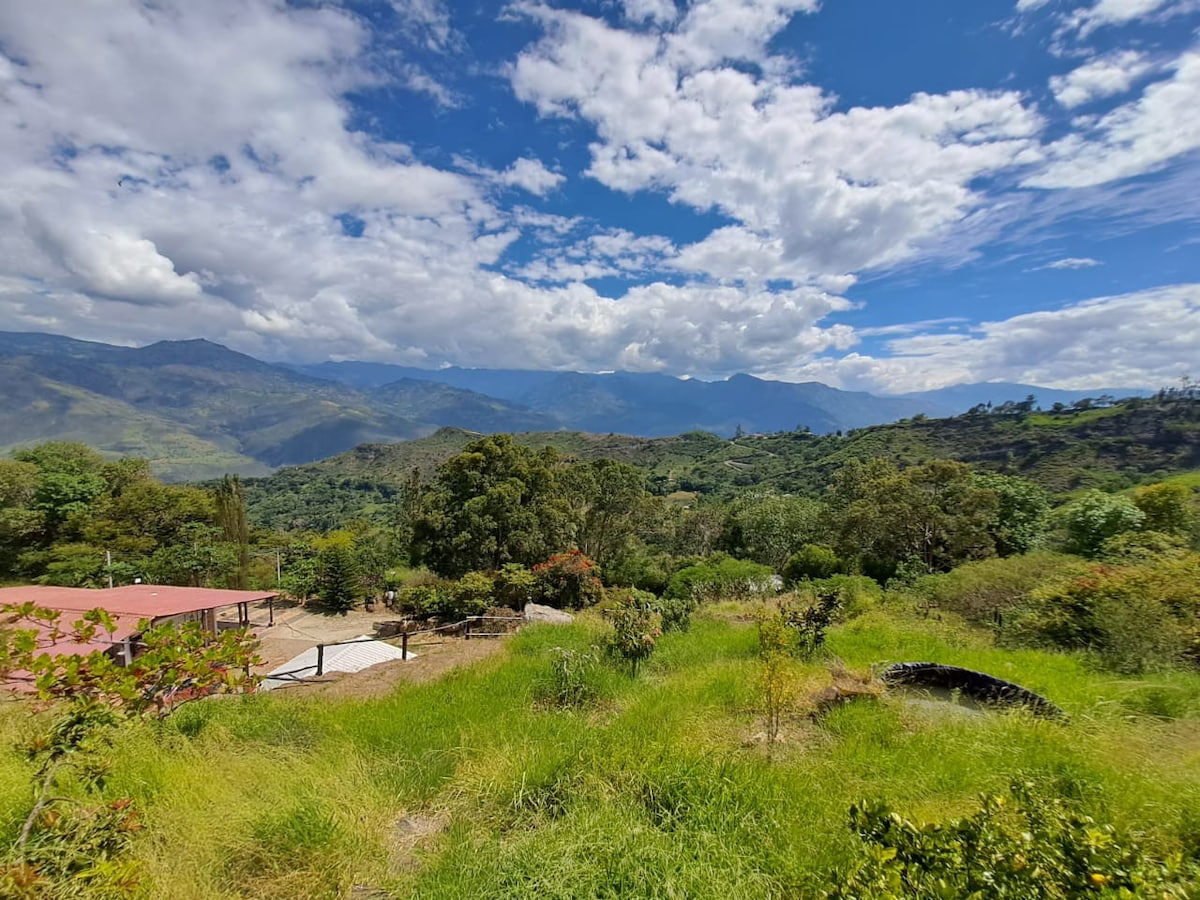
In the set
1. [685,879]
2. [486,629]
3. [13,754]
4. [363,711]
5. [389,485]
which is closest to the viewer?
[685,879]

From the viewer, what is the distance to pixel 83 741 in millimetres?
2639

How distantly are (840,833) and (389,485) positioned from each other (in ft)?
397

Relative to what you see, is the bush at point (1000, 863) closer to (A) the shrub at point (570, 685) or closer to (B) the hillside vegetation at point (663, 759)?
(B) the hillside vegetation at point (663, 759)

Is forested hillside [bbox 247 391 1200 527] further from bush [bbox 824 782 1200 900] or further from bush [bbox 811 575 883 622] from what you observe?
bush [bbox 824 782 1200 900]

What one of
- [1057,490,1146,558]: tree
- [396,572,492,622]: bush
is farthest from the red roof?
[1057,490,1146,558]: tree

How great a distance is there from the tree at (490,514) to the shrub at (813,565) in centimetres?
943

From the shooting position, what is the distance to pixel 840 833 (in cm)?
316

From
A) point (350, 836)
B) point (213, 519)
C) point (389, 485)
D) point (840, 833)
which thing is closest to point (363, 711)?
point (350, 836)

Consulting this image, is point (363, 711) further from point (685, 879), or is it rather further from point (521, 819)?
point (685, 879)

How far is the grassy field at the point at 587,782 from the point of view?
9.86 feet

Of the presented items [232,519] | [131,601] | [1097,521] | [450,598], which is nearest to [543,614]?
[450,598]

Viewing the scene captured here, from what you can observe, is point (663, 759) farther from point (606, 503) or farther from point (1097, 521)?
point (606, 503)

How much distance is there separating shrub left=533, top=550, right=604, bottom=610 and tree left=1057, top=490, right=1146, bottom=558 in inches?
570

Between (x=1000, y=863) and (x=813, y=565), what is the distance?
20832mm
